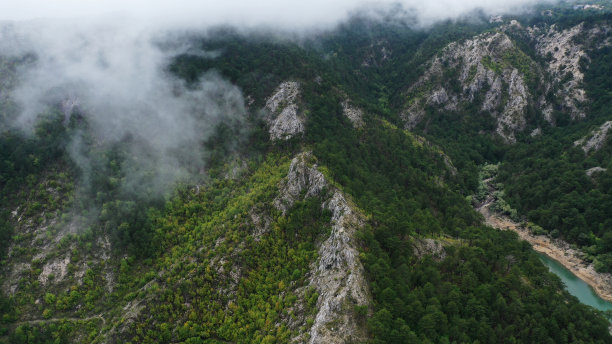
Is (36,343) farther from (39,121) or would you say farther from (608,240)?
(608,240)

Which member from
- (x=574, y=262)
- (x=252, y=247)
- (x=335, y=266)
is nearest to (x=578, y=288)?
(x=574, y=262)

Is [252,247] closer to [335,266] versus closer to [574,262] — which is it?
[335,266]

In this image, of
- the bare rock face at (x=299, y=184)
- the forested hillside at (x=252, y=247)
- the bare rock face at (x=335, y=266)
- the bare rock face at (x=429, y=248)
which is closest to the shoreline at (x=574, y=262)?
the forested hillside at (x=252, y=247)

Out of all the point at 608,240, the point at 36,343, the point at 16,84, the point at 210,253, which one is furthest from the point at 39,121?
the point at 608,240

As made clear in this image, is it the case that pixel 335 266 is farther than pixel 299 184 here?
No

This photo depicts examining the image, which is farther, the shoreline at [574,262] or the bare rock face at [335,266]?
the shoreline at [574,262]

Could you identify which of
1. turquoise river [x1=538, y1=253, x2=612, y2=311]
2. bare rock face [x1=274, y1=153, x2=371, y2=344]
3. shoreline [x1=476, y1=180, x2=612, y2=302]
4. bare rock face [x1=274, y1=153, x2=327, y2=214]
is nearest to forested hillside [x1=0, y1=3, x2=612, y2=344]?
bare rock face [x1=274, y1=153, x2=371, y2=344]

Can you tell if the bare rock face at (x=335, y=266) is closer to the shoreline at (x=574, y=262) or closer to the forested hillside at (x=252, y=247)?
the forested hillside at (x=252, y=247)

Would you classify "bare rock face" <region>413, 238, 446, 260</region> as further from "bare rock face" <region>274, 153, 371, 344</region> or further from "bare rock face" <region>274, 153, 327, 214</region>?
"bare rock face" <region>274, 153, 327, 214</region>
